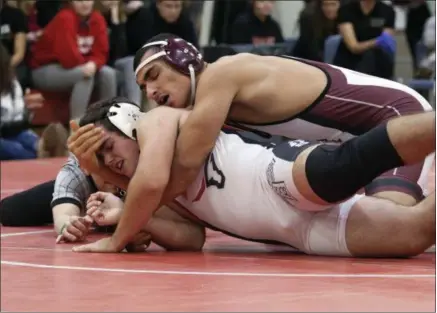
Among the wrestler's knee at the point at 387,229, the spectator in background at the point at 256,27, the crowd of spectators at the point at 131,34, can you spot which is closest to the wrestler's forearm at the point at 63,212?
the wrestler's knee at the point at 387,229

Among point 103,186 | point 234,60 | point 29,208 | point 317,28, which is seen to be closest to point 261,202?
point 234,60

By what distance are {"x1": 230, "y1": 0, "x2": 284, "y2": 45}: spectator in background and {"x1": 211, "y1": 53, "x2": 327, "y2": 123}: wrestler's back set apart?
6.87 meters

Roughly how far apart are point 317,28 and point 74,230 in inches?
269

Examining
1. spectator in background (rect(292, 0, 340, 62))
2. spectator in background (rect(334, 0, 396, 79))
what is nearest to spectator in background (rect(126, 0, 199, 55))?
spectator in background (rect(292, 0, 340, 62))

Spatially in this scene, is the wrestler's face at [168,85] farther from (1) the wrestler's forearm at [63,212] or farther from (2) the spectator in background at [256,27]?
(2) the spectator in background at [256,27]

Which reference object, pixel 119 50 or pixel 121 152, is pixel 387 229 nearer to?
pixel 121 152

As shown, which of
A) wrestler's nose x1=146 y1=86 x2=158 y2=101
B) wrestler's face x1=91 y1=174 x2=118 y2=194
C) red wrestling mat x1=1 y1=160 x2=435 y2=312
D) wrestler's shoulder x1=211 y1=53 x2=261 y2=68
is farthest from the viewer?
wrestler's face x1=91 y1=174 x2=118 y2=194

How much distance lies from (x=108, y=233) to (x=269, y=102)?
1.10 m

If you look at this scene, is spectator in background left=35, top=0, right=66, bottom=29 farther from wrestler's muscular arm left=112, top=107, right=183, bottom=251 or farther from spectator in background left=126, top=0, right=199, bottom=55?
wrestler's muscular arm left=112, top=107, right=183, bottom=251

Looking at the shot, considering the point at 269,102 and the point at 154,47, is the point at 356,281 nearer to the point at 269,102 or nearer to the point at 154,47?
the point at 269,102

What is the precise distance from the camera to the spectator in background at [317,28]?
11398 millimetres

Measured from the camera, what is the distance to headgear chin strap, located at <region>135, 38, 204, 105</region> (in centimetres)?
464

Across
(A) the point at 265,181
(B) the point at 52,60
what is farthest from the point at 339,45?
(A) the point at 265,181

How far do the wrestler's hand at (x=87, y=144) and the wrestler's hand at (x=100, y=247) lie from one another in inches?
10.6
